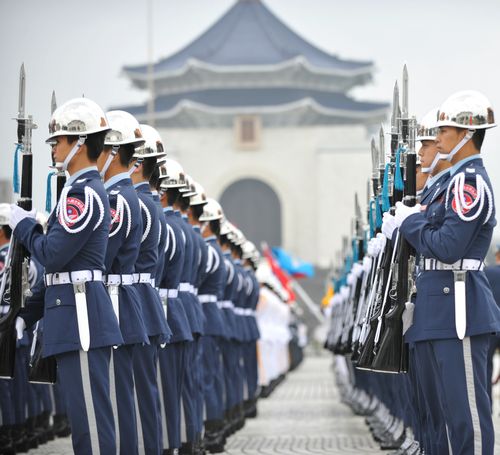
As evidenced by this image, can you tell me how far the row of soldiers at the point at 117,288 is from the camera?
646 cm

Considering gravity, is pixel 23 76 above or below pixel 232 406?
above

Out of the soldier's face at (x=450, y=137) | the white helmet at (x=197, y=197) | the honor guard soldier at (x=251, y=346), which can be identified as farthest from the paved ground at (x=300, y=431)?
the soldier's face at (x=450, y=137)

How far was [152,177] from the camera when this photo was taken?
8656mm

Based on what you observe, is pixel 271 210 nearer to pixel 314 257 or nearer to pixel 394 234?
pixel 314 257

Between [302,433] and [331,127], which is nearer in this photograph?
[302,433]

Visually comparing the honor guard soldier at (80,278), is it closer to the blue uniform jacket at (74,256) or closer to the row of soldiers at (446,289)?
the blue uniform jacket at (74,256)

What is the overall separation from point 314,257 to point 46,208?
46.6 metres

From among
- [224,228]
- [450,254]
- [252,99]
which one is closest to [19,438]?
[224,228]

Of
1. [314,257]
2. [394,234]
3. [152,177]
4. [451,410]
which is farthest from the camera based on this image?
[314,257]

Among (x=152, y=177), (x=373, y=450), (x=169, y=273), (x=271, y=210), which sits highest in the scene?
(x=271, y=210)

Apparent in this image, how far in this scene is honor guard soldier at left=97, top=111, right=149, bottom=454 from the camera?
679 cm

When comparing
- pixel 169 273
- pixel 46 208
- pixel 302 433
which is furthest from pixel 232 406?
pixel 46 208

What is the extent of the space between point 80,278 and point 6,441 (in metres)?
3.52

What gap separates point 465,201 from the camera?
6.54 m
